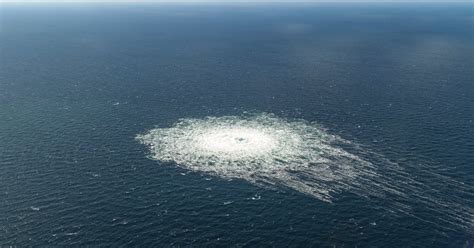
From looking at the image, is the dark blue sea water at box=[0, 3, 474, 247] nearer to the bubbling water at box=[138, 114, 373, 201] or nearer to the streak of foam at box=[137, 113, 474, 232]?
the streak of foam at box=[137, 113, 474, 232]

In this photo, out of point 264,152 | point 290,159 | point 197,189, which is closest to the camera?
point 197,189

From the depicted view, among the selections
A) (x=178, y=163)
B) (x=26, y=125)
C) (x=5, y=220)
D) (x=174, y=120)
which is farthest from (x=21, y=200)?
(x=174, y=120)

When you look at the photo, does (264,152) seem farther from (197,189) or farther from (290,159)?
(197,189)

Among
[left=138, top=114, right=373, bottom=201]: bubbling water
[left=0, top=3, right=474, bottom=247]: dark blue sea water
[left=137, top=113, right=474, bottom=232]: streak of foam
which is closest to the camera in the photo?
[left=0, top=3, right=474, bottom=247]: dark blue sea water

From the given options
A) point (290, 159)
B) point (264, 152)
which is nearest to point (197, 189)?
point (264, 152)

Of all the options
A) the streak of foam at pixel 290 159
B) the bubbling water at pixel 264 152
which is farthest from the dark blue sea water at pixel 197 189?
the bubbling water at pixel 264 152

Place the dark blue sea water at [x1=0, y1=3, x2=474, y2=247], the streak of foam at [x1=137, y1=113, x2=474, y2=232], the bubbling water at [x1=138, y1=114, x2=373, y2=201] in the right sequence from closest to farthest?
the dark blue sea water at [x1=0, y1=3, x2=474, y2=247], the streak of foam at [x1=137, y1=113, x2=474, y2=232], the bubbling water at [x1=138, y1=114, x2=373, y2=201]

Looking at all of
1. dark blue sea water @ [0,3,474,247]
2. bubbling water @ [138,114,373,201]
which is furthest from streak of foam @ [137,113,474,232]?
dark blue sea water @ [0,3,474,247]

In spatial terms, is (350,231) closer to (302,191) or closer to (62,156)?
(302,191)
